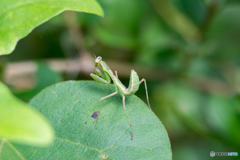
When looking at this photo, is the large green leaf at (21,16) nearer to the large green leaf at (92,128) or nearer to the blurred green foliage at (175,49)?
the large green leaf at (92,128)

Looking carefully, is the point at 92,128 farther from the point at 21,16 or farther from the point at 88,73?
the point at 88,73

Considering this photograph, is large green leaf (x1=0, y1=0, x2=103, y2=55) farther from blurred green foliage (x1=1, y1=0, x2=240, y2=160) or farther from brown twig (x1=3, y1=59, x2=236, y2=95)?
blurred green foliage (x1=1, y1=0, x2=240, y2=160)

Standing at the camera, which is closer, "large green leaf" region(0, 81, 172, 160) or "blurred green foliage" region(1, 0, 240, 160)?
"large green leaf" region(0, 81, 172, 160)

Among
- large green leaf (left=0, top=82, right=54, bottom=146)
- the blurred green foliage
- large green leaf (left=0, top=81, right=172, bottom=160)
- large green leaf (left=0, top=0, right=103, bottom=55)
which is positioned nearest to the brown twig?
the blurred green foliage

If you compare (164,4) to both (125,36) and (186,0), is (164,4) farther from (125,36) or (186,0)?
(125,36)

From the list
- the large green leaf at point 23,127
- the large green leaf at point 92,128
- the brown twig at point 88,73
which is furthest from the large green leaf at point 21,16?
the brown twig at point 88,73

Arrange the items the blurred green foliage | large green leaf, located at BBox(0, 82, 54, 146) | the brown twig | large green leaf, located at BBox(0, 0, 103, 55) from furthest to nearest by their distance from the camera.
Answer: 1. the blurred green foliage
2. the brown twig
3. large green leaf, located at BBox(0, 0, 103, 55)
4. large green leaf, located at BBox(0, 82, 54, 146)
